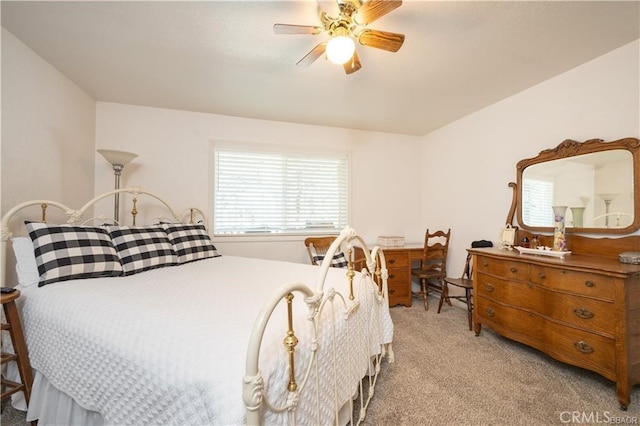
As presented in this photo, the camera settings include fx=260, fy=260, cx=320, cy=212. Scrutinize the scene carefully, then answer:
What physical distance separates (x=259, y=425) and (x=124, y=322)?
744 millimetres

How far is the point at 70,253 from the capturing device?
1.63 metres

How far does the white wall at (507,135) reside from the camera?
6.34 feet

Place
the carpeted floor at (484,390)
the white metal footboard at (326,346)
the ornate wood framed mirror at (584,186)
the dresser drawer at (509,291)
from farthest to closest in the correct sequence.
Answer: the dresser drawer at (509,291) < the ornate wood framed mirror at (584,186) < the carpeted floor at (484,390) < the white metal footboard at (326,346)

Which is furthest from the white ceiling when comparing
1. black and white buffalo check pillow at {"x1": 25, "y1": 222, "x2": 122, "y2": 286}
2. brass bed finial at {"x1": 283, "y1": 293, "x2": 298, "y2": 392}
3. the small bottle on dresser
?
brass bed finial at {"x1": 283, "y1": 293, "x2": 298, "y2": 392}

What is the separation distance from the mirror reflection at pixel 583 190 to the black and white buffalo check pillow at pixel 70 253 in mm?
3493

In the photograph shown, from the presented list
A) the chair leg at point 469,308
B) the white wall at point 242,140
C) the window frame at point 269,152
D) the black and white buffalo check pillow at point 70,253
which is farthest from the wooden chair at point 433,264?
the black and white buffalo check pillow at point 70,253

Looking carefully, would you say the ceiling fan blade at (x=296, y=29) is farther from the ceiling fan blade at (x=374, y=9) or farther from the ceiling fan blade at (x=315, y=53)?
the ceiling fan blade at (x=374, y=9)

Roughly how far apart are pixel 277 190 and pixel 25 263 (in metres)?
2.23

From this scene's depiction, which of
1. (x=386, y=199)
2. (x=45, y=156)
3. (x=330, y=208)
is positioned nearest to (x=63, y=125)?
(x=45, y=156)

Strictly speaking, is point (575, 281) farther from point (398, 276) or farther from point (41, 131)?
point (41, 131)

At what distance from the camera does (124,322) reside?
106 centimetres

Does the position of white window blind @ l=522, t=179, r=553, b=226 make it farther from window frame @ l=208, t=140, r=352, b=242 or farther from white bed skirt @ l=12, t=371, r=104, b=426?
white bed skirt @ l=12, t=371, r=104, b=426

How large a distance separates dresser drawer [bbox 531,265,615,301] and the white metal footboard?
1168mm

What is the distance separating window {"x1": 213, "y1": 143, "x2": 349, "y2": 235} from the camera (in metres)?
3.15
